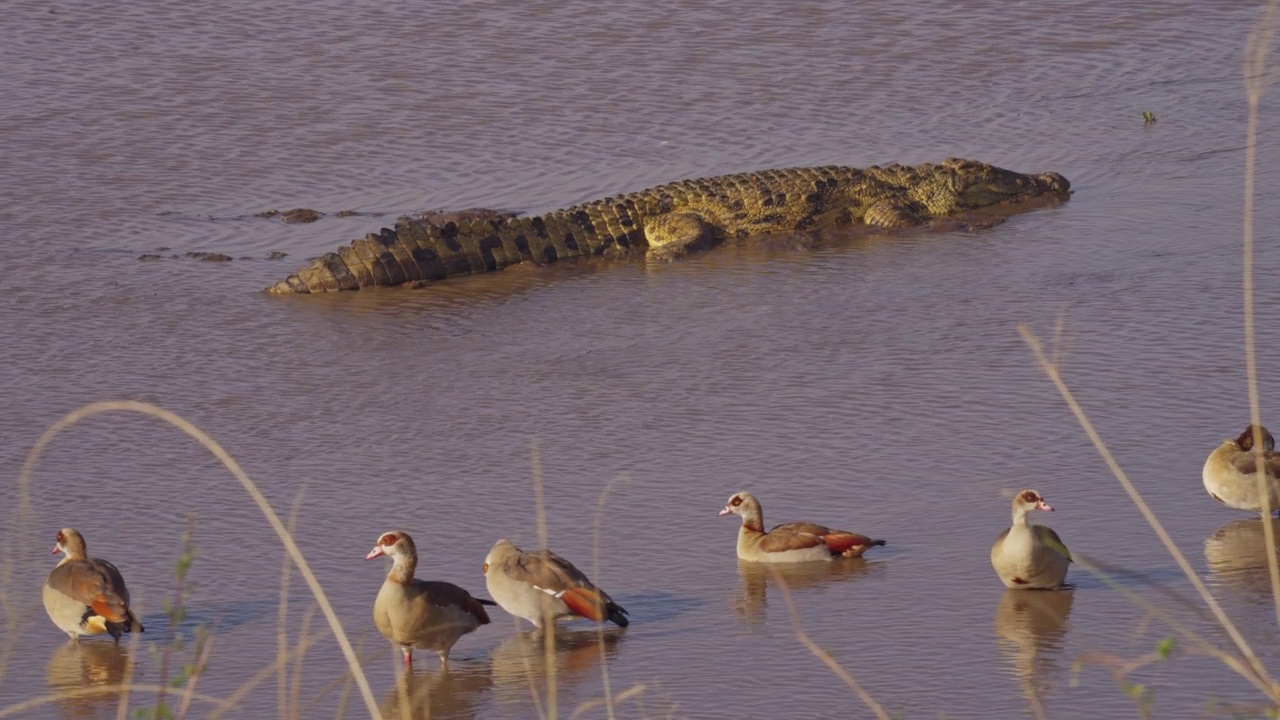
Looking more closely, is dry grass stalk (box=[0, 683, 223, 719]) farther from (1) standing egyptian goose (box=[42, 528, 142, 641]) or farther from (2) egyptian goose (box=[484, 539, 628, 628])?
(2) egyptian goose (box=[484, 539, 628, 628])

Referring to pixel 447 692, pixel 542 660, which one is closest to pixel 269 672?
pixel 447 692

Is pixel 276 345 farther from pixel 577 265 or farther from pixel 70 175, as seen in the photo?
pixel 70 175

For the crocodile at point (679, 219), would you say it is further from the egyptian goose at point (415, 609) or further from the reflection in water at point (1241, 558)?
the reflection in water at point (1241, 558)

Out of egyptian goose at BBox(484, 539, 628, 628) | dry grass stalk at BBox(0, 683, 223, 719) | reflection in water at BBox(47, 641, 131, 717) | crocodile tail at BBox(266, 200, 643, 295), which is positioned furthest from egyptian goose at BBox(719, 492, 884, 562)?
crocodile tail at BBox(266, 200, 643, 295)

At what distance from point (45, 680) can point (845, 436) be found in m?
3.78

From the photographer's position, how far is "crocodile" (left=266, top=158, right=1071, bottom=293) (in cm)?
1251

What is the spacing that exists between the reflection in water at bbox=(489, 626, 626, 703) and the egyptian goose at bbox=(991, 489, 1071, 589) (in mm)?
1375

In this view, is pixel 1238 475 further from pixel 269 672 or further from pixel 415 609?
pixel 269 672

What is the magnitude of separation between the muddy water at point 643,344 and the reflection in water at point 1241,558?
28mm

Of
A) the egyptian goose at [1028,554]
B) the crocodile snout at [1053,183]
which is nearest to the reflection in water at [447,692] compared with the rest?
the egyptian goose at [1028,554]

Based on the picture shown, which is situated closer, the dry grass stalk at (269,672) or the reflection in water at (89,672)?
the dry grass stalk at (269,672)

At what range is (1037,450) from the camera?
862 cm

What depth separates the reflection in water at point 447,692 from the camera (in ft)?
20.7

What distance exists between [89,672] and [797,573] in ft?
8.42
